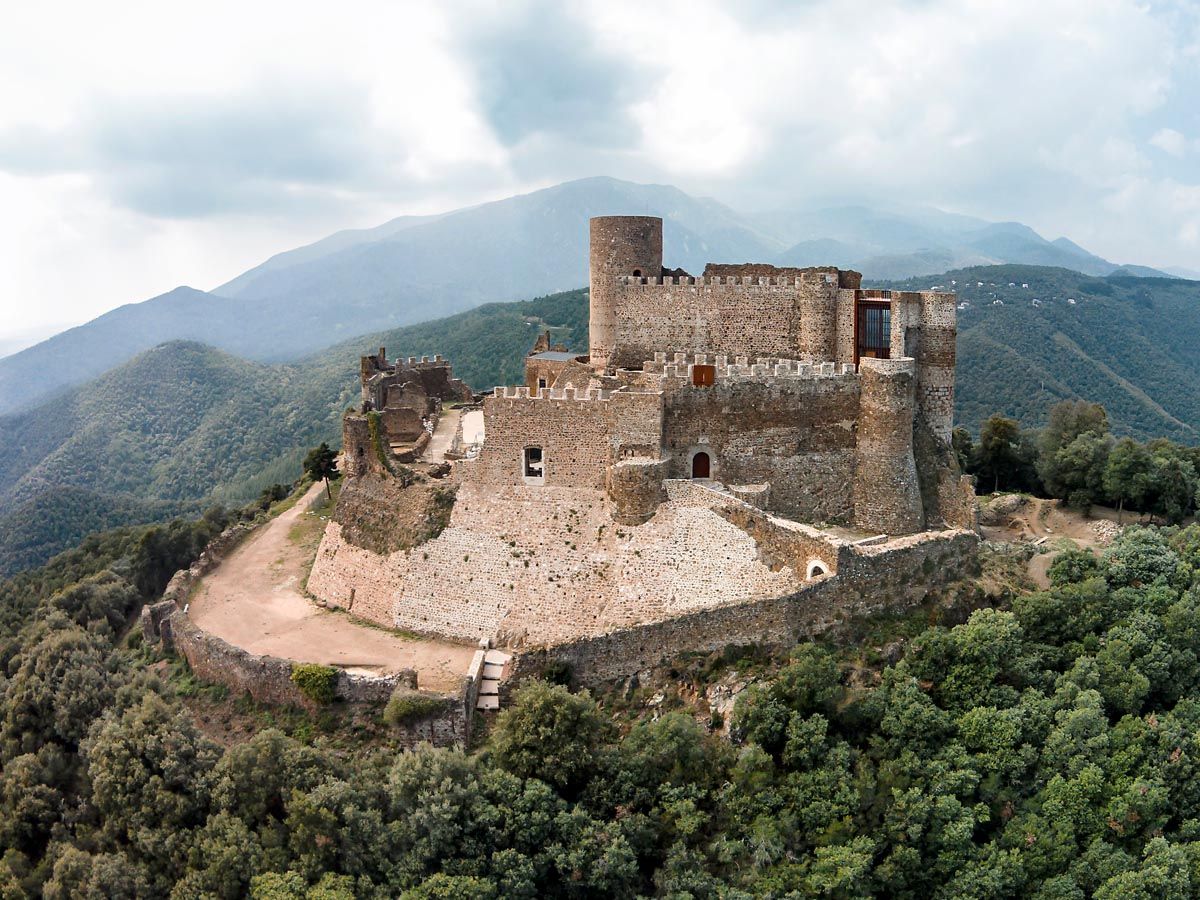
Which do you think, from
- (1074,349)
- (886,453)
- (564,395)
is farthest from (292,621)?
(1074,349)

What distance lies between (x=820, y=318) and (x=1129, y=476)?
15.0 meters

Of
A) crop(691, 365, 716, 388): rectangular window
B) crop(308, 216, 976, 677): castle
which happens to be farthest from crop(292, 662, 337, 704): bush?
crop(691, 365, 716, 388): rectangular window

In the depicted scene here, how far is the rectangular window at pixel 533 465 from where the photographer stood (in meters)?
25.9

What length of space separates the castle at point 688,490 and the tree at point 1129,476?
1109 centimetres

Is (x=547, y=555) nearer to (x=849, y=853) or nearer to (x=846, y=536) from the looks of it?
(x=846, y=536)

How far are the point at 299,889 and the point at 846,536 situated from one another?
15.6 m

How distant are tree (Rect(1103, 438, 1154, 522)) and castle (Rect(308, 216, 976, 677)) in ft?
36.4

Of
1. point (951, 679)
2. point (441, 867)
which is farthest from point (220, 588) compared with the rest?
point (951, 679)

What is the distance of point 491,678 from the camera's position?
2320 cm

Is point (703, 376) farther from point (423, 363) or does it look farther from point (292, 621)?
point (423, 363)

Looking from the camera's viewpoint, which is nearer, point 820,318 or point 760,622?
point 760,622

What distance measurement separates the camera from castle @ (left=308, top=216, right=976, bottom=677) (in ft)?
73.9

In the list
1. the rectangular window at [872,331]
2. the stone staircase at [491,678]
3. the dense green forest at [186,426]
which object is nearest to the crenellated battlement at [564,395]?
the stone staircase at [491,678]

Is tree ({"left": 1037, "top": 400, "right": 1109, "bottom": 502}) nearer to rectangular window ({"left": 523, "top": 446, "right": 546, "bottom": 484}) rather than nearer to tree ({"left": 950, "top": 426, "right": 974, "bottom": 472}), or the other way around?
tree ({"left": 950, "top": 426, "right": 974, "bottom": 472})
